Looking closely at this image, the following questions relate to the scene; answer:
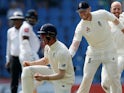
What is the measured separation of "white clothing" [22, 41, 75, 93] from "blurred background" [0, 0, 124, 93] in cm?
620

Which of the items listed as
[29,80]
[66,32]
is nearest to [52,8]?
[66,32]

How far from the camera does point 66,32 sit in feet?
49.2

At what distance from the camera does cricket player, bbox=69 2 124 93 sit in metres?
9.05

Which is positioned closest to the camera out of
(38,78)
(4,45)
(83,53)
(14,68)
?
(38,78)

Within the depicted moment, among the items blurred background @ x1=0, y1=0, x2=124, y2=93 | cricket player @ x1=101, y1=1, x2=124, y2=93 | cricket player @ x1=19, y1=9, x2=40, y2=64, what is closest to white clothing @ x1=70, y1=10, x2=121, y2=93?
cricket player @ x1=101, y1=1, x2=124, y2=93

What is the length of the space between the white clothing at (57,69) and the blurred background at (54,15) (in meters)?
6.20

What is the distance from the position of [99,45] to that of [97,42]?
6cm

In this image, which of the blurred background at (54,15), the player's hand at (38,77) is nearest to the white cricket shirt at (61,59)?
the player's hand at (38,77)

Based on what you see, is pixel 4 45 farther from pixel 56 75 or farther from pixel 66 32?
pixel 56 75

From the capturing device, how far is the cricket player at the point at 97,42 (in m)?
9.05

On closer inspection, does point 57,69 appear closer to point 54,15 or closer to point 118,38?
point 118,38

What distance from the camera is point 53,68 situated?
8156mm

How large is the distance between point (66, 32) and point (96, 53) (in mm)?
5803

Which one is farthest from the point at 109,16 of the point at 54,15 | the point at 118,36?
the point at 54,15
